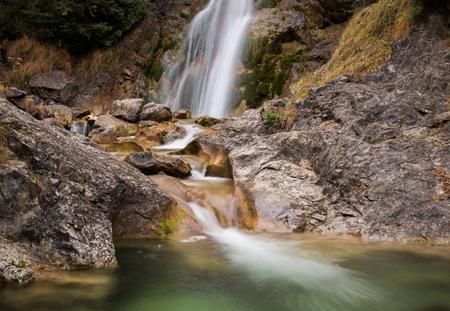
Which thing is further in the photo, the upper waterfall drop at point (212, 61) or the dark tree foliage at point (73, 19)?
the dark tree foliage at point (73, 19)

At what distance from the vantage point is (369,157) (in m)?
7.50

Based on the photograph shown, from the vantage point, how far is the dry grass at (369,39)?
31.0ft

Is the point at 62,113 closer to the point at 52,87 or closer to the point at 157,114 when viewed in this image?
the point at 157,114

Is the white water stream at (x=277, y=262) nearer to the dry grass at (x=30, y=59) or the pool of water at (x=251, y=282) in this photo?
the pool of water at (x=251, y=282)

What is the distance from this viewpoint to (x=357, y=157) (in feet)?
24.9

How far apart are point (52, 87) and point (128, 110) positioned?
6538 mm

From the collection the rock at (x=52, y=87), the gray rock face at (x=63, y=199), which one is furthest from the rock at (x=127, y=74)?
the gray rock face at (x=63, y=199)

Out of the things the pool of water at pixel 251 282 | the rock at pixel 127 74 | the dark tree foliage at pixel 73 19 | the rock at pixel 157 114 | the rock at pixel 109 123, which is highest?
the dark tree foliage at pixel 73 19

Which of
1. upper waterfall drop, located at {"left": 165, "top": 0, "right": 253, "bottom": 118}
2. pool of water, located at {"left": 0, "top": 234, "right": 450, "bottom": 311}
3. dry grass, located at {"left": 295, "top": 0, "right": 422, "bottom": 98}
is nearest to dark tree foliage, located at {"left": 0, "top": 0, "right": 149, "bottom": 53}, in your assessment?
upper waterfall drop, located at {"left": 165, "top": 0, "right": 253, "bottom": 118}

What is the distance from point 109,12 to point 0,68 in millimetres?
5485

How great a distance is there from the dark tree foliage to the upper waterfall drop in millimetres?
3609

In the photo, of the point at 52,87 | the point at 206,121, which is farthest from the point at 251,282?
the point at 52,87

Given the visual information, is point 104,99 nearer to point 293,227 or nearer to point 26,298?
point 293,227

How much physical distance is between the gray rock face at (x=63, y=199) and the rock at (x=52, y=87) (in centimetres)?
1481
